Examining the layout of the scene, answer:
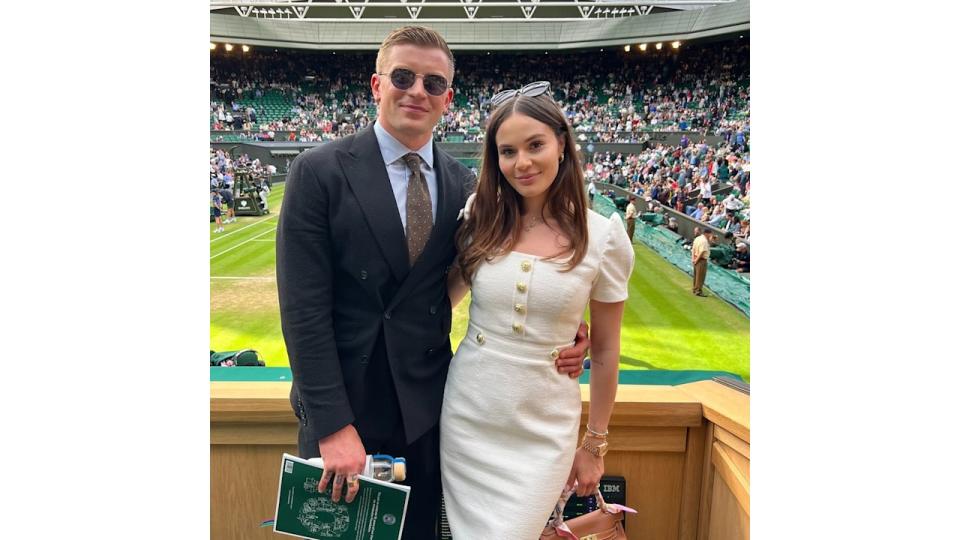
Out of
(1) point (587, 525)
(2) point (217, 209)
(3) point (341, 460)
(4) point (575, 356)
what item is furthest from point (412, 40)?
(2) point (217, 209)

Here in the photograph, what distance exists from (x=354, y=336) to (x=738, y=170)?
12020 mm

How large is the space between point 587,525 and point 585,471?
0.42 feet

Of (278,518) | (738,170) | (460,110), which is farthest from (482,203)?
(460,110)

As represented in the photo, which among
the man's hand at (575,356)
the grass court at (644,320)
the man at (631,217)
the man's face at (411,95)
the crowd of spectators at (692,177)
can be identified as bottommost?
the grass court at (644,320)

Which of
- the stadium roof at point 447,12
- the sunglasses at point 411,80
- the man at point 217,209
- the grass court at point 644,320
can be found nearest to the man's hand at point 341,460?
the sunglasses at point 411,80

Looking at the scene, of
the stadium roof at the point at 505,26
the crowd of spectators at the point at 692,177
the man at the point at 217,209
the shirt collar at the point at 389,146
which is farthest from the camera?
the stadium roof at the point at 505,26

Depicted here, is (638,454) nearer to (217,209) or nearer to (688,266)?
(688,266)

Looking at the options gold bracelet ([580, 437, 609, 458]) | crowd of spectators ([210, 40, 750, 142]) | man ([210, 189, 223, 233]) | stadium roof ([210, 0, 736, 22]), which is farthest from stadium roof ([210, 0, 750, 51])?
gold bracelet ([580, 437, 609, 458])

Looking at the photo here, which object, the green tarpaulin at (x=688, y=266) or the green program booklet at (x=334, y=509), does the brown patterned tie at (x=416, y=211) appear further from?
the green tarpaulin at (x=688, y=266)

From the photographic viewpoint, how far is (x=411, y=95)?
1.18 m

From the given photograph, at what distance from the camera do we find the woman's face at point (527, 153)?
45.0 inches

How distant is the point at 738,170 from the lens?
37.7 ft

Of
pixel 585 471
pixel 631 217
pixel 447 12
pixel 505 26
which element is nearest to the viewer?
pixel 585 471

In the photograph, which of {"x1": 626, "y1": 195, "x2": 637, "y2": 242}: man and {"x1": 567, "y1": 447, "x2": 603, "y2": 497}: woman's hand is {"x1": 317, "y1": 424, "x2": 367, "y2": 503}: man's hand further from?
{"x1": 626, "y1": 195, "x2": 637, "y2": 242}: man
